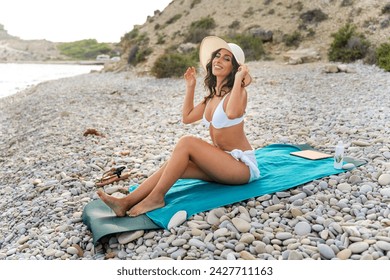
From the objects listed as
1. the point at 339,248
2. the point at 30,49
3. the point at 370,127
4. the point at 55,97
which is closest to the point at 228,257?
the point at 339,248

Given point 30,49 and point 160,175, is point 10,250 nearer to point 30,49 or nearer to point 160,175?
point 160,175

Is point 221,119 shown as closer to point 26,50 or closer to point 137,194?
point 137,194

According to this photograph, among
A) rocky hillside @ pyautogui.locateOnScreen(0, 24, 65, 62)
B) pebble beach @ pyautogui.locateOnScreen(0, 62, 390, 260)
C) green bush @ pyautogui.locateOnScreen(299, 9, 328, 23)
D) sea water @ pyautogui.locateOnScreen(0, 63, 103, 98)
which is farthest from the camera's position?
rocky hillside @ pyautogui.locateOnScreen(0, 24, 65, 62)

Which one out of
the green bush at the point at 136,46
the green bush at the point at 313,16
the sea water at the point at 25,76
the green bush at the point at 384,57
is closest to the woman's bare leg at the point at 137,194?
the green bush at the point at 384,57

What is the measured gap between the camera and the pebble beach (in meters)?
2.87

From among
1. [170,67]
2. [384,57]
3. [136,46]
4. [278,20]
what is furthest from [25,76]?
[384,57]

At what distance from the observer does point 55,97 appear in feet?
39.7

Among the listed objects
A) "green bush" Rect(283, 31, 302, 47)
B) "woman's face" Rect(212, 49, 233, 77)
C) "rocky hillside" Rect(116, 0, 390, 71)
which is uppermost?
"rocky hillside" Rect(116, 0, 390, 71)

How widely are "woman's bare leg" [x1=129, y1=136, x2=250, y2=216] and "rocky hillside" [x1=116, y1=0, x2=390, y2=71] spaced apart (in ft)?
46.2

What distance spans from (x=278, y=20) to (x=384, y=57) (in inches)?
403

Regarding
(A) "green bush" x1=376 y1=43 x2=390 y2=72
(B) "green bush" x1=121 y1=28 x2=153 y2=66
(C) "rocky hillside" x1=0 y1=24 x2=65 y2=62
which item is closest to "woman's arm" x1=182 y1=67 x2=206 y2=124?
(A) "green bush" x1=376 y1=43 x2=390 y2=72

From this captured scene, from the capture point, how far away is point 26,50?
6625 cm

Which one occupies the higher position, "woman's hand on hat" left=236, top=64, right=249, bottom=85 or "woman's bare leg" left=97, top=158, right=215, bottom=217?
"woman's hand on hat" left=236, top=64, right=249, bottom=85

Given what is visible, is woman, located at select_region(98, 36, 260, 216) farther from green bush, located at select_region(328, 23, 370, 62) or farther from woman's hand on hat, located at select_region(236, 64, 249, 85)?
green bush, located at select_region(328, 23, 370, 62)
